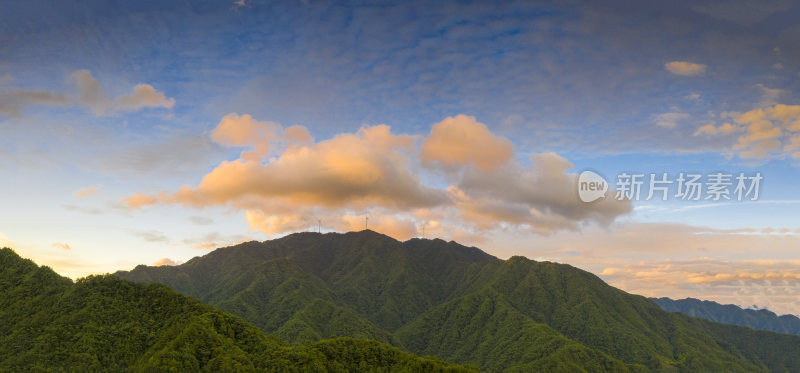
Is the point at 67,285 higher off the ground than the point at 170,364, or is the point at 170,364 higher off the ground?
the point at 67,285

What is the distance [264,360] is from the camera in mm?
181125

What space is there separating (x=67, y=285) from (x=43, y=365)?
50330 millimetres

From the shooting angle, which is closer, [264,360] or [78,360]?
[78,360]

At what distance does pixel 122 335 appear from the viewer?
573 feet

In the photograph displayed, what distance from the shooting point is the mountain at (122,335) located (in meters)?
162

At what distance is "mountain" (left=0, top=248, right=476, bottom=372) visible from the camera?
162 meters

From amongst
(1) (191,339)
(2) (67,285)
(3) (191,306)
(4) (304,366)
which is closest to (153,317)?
(3) (191,306)

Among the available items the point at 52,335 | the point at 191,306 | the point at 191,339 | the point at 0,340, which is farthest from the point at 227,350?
the point at 0,340

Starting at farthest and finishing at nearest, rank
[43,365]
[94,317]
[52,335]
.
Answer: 1. [94,317]
2. [52,335]
3. [43,365]

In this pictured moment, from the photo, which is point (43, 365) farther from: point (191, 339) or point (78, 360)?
point (191, 339)

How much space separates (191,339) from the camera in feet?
563

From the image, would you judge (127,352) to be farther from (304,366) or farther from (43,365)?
(304,366)

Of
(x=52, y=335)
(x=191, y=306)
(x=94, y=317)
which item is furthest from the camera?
(x=191, y=306)

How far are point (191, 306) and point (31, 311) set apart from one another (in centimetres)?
5636
